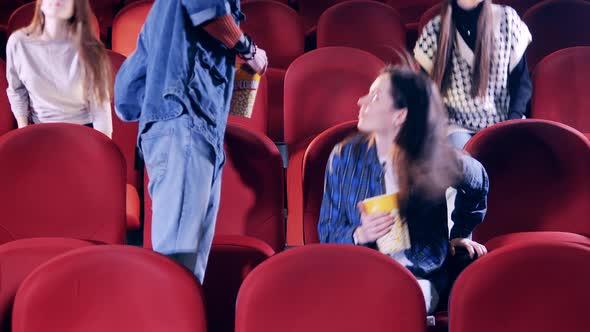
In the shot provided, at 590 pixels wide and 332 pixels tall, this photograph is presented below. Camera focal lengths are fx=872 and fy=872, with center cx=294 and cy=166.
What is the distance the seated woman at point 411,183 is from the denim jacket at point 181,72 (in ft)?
0.45

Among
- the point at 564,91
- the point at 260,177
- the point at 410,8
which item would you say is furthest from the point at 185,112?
the point at 410,8

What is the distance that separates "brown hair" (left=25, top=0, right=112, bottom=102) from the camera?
107 centimetres

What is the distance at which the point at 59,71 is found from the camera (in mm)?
1064

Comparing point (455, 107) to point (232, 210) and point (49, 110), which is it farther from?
point (49, 110)

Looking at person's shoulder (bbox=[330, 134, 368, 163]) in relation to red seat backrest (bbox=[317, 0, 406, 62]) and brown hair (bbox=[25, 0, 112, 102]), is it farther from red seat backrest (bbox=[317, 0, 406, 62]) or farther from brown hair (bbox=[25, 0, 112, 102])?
red seat backrest (bbox=[317, 0, 406, 62])

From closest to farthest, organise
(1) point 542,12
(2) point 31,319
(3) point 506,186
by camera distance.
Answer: (2) point 31,319 → (3) point 506,186 → (1) point 542,12

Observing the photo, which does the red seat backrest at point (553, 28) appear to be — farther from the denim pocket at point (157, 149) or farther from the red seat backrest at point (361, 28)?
the denim pocket at point (157, 149)

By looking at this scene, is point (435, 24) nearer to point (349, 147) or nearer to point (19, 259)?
point (349, 147)

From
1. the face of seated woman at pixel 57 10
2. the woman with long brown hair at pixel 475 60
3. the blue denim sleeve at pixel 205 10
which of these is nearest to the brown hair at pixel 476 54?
the woman with long brown hair at pixel 475 60

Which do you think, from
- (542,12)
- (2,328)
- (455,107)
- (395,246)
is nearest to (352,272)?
(395,246)

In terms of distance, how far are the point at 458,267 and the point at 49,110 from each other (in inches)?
20.7

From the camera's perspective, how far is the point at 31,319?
0.68 meters

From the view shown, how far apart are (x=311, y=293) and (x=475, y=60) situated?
1.57 ft

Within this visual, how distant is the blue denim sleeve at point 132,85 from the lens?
0.86 metres
